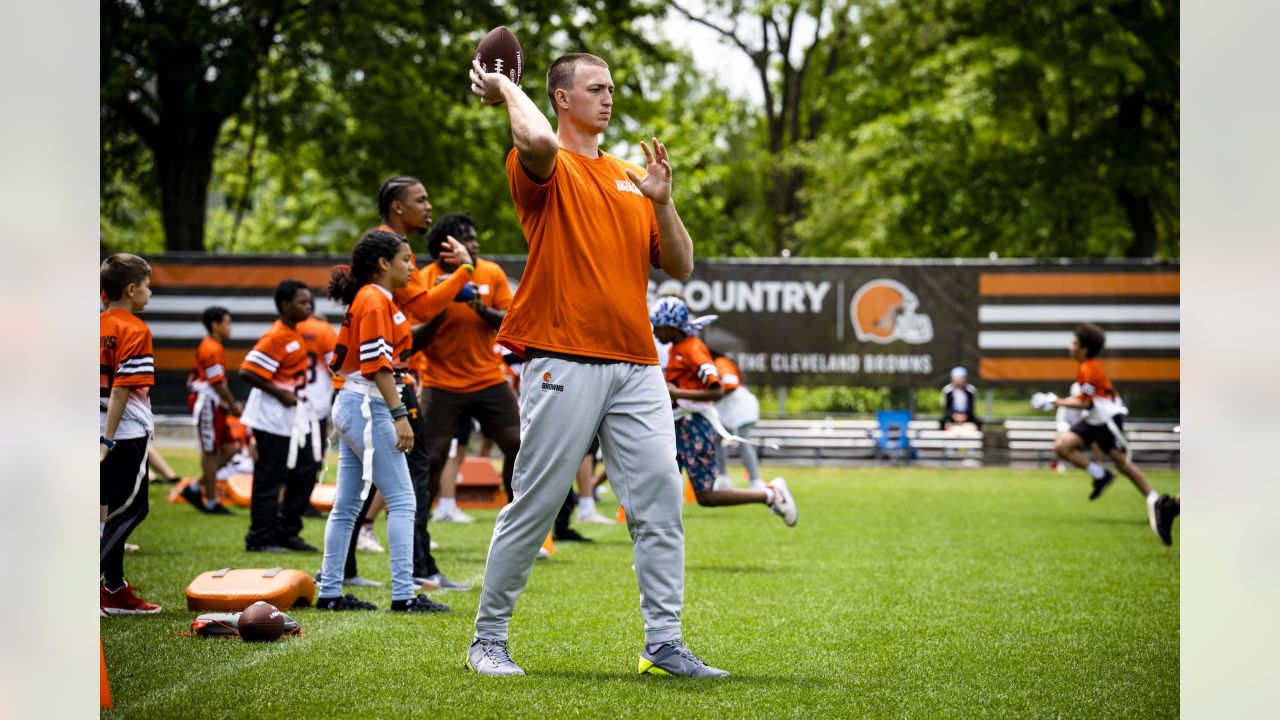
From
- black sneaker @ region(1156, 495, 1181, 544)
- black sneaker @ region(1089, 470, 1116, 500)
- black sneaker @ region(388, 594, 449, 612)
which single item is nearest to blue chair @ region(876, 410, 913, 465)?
black sneaker @ region(1089, 470, 1116, 500)

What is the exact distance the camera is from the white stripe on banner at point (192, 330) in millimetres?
20453

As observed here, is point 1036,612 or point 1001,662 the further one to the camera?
point 1036,612

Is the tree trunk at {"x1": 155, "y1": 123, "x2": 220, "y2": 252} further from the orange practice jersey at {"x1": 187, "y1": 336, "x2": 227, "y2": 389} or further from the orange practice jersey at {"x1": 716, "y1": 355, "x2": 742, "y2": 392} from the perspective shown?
the orange practice jersey at {"x1": 716, "y1": 355, "x2": 742, "y2": 392}

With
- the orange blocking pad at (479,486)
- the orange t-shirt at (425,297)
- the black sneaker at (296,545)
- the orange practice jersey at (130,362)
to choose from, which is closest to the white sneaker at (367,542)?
the black sneaker at (296,545)

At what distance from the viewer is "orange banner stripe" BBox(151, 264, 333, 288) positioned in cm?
2058

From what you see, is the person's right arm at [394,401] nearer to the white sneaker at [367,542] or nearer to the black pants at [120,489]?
the black pants at [120,489]

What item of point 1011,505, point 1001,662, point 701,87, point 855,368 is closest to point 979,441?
point 855,368

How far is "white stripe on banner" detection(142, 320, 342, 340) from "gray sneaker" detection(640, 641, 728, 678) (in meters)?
16.2

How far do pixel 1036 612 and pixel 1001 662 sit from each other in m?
1.64

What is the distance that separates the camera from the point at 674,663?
5.27 meters

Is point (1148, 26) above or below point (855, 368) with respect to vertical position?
above
